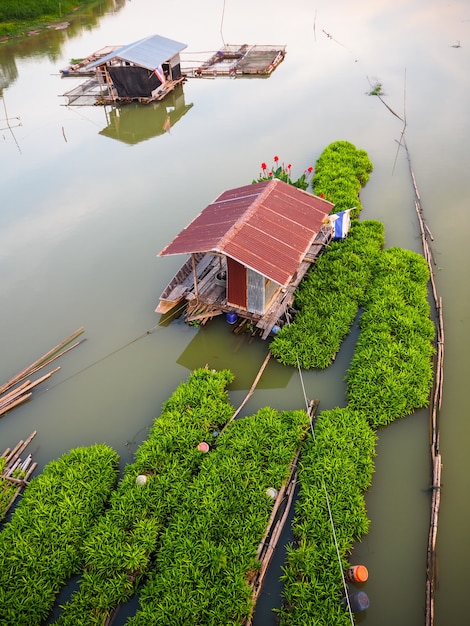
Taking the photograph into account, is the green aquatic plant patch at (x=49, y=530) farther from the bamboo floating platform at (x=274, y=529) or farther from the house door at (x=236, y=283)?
the house door at (x=236, y=283)

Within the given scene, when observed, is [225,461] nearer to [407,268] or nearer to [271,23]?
[407,268]

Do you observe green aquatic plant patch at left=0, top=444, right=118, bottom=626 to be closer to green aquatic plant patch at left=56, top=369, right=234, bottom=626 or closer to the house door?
green aquatic plant patch at left=56, top=369, right=234, bottom=626

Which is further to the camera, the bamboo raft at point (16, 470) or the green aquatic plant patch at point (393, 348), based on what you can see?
the green aquatic plant patch at point (393, 348)

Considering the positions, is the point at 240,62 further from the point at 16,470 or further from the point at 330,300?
the point at 16,470

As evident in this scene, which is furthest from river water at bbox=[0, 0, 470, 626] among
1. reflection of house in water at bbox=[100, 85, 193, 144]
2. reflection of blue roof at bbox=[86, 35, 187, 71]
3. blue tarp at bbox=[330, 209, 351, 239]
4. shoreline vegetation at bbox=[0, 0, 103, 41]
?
shoreline vegetation at bbox=[0, 0, 103, 41]

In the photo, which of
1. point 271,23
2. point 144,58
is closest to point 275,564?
point 144,58

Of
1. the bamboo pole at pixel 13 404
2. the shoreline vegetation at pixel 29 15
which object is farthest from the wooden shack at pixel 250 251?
the shoreline vegetation at pixel 29 15
